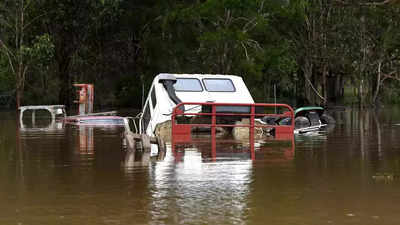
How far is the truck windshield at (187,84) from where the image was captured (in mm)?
29078

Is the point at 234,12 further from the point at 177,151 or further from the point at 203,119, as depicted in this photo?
the point at 177,151

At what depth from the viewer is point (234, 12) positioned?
49594 mm

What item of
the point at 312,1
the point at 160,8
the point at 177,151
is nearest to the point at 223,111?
the point at 177,151

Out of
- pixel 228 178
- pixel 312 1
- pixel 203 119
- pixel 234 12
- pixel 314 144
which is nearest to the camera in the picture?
pixel 228 178

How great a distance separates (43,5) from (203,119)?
27.4 meters

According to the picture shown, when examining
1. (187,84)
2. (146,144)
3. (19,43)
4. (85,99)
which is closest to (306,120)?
(187,84)

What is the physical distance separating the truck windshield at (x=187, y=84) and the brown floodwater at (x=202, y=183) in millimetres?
6252

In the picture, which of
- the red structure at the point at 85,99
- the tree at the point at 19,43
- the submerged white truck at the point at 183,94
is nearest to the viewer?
the submerged white truck at the point at 183,94

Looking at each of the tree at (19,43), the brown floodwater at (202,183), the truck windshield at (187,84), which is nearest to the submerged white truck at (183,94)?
the truck windshield at (187,84)

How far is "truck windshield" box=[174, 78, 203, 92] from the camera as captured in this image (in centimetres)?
2908

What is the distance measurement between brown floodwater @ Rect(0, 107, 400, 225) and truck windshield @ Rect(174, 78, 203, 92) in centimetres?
625

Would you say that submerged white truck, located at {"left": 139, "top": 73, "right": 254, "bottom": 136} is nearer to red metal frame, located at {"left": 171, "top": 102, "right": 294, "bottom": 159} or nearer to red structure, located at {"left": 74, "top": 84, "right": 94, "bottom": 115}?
red metal frame, located at {"left": 171, "top": 102, "right": 294, "bottom": 159}

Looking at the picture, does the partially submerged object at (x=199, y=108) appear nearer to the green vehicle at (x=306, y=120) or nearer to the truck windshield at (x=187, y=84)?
the truck windshield at (x=187, y=84)

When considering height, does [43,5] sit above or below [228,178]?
above
